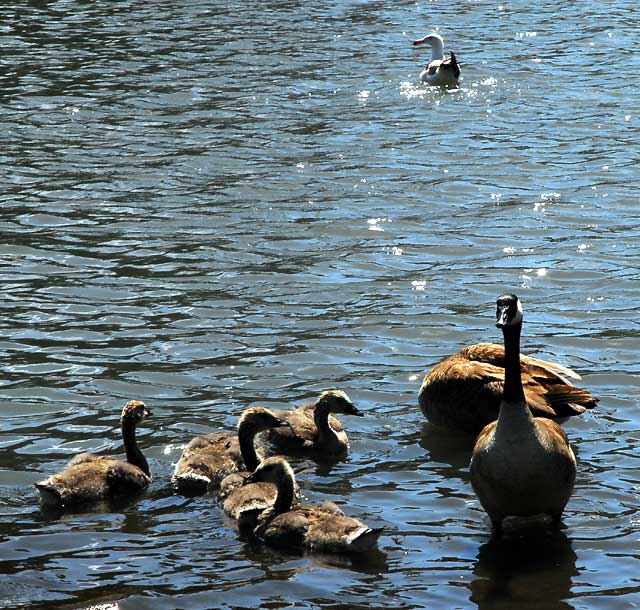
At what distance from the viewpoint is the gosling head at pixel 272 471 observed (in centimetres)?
950

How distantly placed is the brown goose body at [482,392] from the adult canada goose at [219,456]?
1.35 metres

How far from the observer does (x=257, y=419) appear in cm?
1033

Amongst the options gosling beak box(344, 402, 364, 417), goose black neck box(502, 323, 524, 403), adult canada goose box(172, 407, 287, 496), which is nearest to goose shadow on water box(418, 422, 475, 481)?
gosling beak box(344, 402, 364, 417)

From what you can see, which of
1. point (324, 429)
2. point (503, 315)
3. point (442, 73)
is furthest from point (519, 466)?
point (442, 73)

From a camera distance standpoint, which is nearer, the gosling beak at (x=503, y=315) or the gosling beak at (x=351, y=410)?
the gosling beak at (x=503, y=315)

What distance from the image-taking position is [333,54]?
29969 millimetres

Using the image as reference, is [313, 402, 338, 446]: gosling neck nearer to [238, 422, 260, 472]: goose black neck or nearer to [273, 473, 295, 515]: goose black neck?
[238, 422, 260, 472]: goose black neck

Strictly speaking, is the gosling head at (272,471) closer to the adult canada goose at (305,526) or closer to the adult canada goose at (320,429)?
the adult canada goose at (305,526)

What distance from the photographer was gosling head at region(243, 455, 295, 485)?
950cm

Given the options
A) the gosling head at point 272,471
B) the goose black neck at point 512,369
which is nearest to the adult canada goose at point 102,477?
the gosling head at point 272,471

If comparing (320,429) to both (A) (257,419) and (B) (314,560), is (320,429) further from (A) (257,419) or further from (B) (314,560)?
(B) (314,560)

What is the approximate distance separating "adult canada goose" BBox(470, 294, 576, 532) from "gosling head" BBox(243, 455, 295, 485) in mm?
1301

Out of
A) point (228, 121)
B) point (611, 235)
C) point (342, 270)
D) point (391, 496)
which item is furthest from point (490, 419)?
point (228, 121)

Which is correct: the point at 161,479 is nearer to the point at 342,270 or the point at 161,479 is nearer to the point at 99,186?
the point at 342,270
